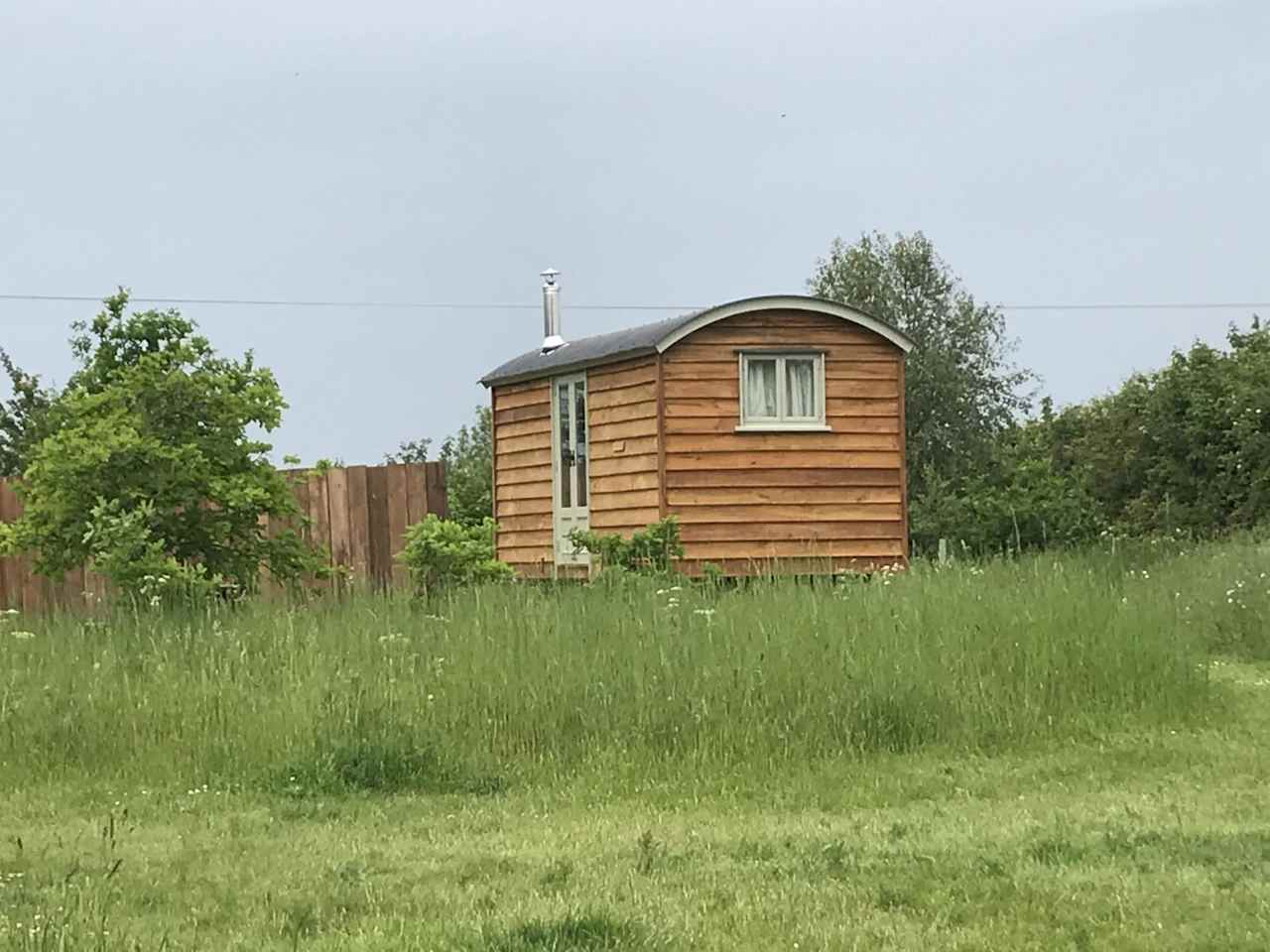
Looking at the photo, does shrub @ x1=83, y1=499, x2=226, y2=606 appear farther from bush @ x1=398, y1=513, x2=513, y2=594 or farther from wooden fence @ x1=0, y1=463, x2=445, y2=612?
wooden fence @ x1=0, y1=463, x2=445, y2=612

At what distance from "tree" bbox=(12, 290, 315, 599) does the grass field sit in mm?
1480

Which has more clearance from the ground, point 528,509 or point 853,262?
point 853,262

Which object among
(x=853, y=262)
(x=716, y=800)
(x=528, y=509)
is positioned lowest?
(x=716, y=800)

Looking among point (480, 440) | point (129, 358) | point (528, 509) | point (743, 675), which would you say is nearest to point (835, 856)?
point (743, 675)

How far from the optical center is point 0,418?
110 feet

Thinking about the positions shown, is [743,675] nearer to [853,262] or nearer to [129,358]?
[129,358]

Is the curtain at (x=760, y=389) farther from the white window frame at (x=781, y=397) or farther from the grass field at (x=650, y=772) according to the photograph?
the grass field at (x=650, y=772)

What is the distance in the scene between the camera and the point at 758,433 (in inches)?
759

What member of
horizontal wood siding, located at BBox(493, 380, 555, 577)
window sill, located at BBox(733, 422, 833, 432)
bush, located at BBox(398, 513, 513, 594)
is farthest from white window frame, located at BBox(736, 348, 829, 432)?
bush, located at BBox(398, 513, 513, 594)

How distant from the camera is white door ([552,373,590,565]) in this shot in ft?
68.7

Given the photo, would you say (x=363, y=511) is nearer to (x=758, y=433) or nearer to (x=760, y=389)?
(x=758, y=433)

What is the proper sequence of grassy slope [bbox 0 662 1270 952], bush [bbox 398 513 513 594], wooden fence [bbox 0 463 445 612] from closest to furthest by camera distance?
grassy slope [bbox 0 662 1270 952] < bush [bbox 398 513 513 594] < wooden fence [bbox 0 463 445 612]

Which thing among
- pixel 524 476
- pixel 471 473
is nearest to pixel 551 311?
pixel 524 476

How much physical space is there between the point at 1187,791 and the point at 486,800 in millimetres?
3259
